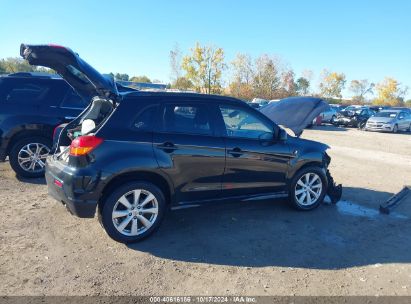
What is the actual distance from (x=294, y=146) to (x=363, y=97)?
4718 inches

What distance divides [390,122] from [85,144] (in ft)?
79.5

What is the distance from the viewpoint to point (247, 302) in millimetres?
3229

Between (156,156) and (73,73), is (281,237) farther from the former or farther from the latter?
(73,73)

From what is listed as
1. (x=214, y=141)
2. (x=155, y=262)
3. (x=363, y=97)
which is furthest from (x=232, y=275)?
(x=363, y=97)

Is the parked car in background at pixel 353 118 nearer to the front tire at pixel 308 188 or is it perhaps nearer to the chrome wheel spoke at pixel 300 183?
the front tire at pixel 308 188

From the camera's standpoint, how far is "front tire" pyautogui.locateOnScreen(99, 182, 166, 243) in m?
4.15

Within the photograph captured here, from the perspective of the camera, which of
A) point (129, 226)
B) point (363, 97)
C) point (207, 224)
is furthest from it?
point (363, 97)

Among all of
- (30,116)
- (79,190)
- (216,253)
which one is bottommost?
(216,253)

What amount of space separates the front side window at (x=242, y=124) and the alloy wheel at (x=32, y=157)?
3984 mm

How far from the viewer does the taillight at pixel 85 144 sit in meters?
3.99

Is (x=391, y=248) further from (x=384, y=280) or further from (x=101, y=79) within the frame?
(x=101, y=79)

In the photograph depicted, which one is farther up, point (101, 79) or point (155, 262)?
point (101, 79)

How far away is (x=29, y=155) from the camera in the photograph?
688 centimetres

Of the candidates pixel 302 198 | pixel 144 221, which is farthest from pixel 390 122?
pixel 144 221
